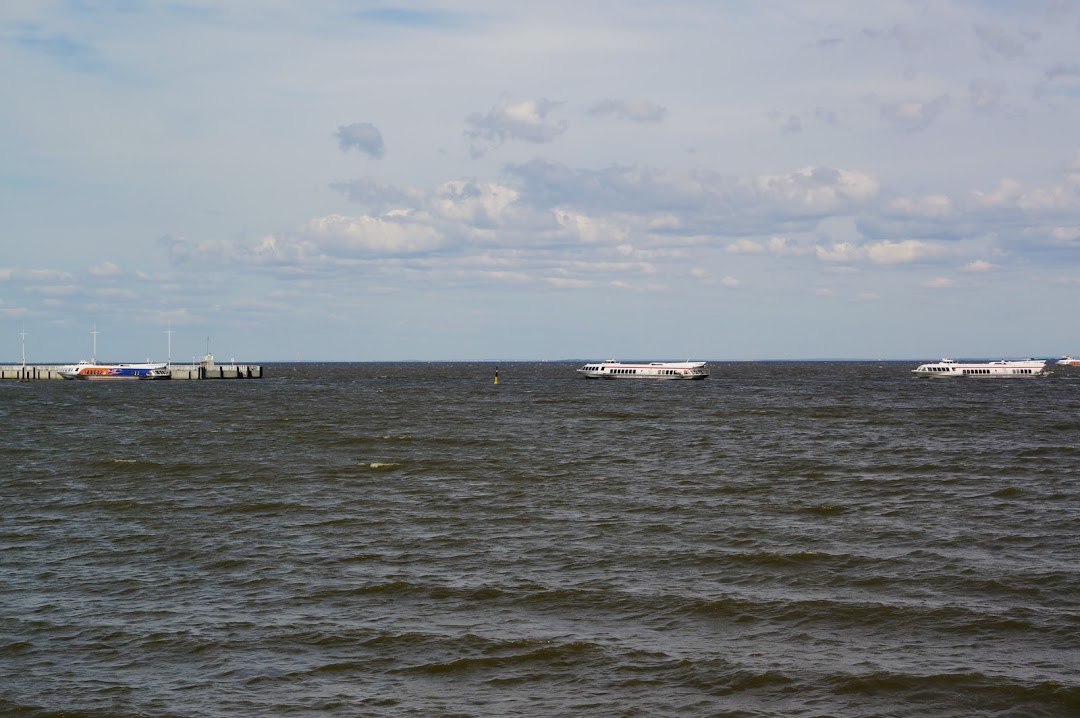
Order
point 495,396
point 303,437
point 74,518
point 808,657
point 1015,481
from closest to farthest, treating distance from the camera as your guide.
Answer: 1. point 808,657
2. point 74,518
3. point 1015,481
4. point 303,437
5. point 495,396

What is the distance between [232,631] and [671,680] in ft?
29.2

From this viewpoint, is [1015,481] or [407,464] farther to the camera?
[407,464]

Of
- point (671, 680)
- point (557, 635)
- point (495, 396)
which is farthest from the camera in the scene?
point (495, 396)

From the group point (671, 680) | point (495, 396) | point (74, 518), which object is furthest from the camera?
point (495, 396)

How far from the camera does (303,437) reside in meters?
66.7

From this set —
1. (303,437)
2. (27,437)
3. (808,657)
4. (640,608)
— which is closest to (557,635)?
(640,608)

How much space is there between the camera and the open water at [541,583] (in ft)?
59.6

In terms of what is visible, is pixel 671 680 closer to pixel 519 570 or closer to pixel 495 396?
pixel 519 570

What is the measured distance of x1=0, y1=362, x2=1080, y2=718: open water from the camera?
18.2 meters

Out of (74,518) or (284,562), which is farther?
(74,518)

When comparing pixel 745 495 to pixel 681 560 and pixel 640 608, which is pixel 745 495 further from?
pixel 640 608

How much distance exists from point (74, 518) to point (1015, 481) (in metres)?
35.6

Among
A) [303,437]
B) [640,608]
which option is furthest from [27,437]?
[640,608]

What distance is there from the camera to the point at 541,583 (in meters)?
25.6
